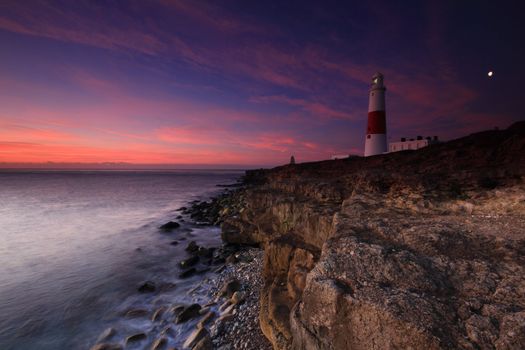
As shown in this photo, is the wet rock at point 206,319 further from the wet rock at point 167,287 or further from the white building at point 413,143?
the white building at point 413,143

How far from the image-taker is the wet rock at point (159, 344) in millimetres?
5879

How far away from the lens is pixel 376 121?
88.8ft

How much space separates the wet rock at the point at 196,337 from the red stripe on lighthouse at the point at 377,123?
88.1 feet

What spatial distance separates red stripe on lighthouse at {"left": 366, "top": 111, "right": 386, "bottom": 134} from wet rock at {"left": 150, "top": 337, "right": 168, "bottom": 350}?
2744 cm

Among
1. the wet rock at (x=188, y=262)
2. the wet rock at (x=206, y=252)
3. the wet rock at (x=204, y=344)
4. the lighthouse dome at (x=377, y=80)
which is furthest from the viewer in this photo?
the lighthouse dome at (x=377, y=80)

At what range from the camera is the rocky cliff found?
2.50 meters

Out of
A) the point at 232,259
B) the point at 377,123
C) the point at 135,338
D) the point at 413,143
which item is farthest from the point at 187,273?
the point at 413,143

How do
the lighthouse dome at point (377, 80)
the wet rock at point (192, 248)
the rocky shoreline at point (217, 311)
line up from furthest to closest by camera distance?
1. the lighthouse dome at point (377, 80)
2. the wet rock at point (192, 248)
3. the rocky shoreline at point (217, 311)

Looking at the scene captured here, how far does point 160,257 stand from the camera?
12617 mm

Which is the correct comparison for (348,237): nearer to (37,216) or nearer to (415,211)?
(415,211)

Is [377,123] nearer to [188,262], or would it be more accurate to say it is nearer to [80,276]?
[188,262]

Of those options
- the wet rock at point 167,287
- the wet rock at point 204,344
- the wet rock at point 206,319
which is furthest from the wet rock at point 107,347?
the wet rock at point 167,287

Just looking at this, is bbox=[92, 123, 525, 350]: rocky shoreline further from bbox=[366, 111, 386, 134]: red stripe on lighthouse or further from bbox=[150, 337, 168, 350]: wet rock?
bbox=[366, 111, 386, 134]: red stripe on lighthouse

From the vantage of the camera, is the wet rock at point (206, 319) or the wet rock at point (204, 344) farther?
the wet rock at point (206, 319)
